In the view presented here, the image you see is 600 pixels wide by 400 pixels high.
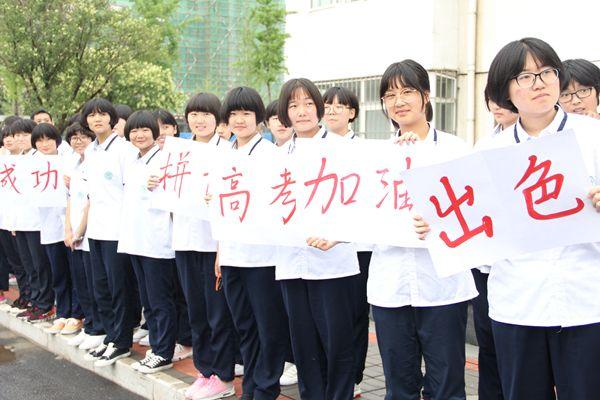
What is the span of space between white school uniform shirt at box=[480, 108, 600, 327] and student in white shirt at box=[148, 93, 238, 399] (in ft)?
7.77

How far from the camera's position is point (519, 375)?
2.38 metres

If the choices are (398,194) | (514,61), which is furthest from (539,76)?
(398,194)

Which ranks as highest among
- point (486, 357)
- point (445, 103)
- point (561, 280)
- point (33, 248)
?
point (445, 103)

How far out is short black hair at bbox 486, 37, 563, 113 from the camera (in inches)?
92.7

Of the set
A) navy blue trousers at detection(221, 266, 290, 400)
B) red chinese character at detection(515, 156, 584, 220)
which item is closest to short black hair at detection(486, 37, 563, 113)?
red chinese character at detection(515, 156, 584, 220)

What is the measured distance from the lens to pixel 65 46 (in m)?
12.3

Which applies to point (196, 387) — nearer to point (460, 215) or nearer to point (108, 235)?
point (108, 235)

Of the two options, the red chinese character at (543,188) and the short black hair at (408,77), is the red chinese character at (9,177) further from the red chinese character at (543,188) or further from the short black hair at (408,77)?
the red chinese character at (543,188)

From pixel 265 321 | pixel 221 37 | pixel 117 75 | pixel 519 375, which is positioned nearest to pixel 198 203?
pixel 265 321

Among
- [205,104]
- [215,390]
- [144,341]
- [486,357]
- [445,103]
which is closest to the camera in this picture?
[486,357]

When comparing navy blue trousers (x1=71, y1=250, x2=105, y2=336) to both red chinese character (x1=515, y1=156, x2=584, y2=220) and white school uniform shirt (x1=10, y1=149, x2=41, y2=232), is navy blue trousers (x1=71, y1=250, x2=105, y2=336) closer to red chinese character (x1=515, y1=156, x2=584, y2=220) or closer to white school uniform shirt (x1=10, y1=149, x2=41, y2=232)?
white school uniform shirt (x1=10, y1=149, x2=41, y2=232)

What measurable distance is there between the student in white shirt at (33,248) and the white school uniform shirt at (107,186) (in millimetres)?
1574

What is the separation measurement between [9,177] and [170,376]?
3.26 meters

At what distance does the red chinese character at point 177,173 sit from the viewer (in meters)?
4.41
